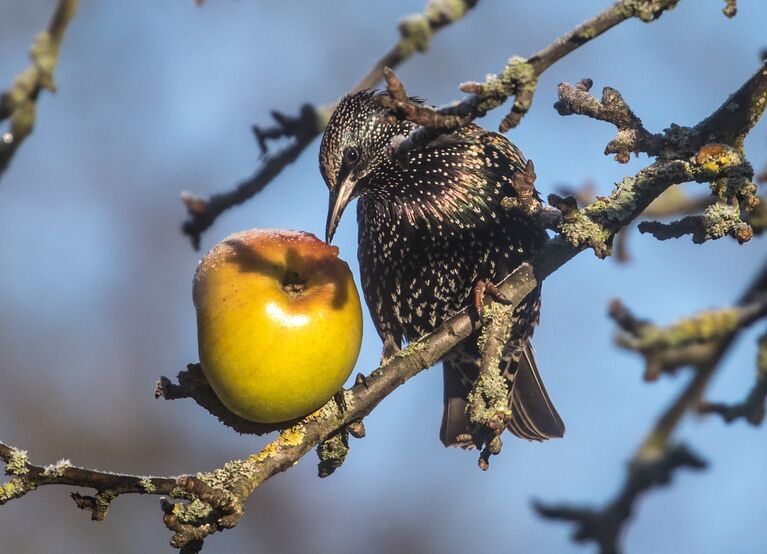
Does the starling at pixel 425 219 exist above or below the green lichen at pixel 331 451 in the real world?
above

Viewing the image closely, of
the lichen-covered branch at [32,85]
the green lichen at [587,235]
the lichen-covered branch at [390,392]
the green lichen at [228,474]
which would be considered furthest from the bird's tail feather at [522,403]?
the lichen-covered branch at [32,85]

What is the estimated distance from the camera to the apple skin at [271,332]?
87.2 inches

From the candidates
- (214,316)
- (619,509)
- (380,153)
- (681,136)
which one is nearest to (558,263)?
(681,136)

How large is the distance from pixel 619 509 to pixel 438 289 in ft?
4.74

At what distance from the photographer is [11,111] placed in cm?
222

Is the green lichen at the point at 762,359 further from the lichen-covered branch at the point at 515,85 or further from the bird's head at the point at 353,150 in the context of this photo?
the bird's head at the point at 353,150

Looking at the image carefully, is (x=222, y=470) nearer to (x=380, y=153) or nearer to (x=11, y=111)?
(x=11, y=111)

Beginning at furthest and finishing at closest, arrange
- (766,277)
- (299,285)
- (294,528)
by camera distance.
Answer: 1. (294,528)
2. (766,277)
3. (299,285)

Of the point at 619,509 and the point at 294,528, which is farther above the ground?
the point at 294,528

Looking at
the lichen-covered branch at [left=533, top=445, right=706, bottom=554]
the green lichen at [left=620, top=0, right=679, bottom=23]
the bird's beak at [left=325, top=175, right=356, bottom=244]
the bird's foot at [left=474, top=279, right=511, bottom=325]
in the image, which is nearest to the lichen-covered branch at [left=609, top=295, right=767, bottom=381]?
the lichen-covered branch at [left=533, top=445, right=706, bottom=554]

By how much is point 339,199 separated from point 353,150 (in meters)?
0.22

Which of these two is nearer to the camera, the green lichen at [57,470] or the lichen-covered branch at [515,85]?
the lichen-covered branch at [515,85]

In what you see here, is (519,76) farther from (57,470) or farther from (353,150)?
(353,150)

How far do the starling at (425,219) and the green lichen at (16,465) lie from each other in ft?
5.57
